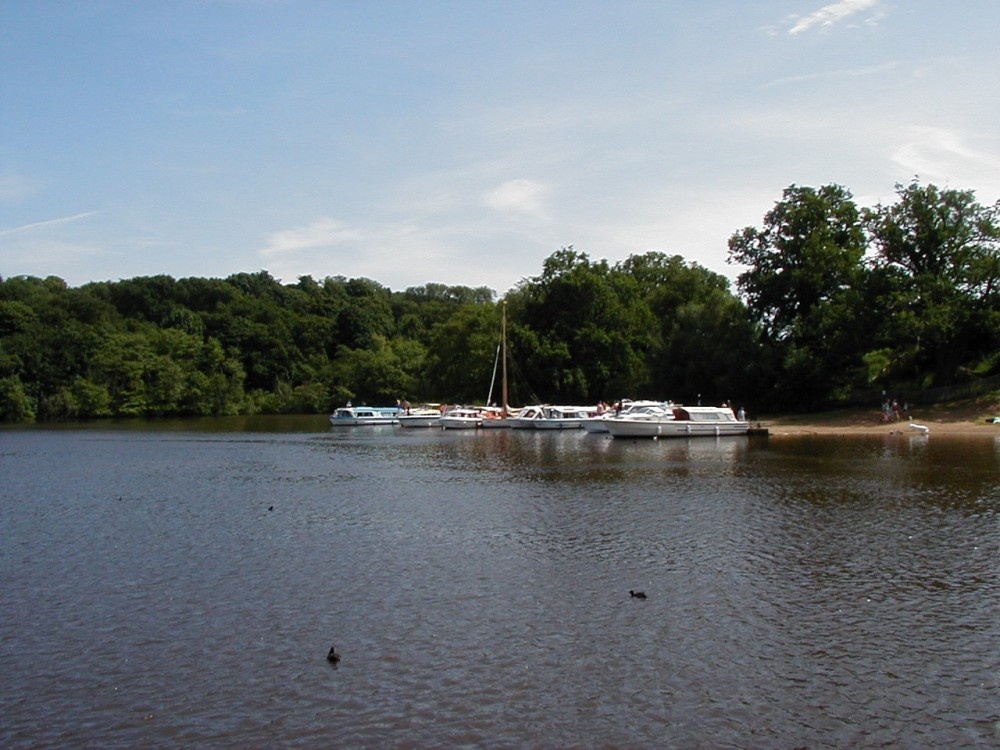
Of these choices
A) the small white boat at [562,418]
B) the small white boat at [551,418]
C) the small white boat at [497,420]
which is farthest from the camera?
the small white boat at [497,420]

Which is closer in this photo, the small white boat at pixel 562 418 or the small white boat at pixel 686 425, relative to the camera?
the small white boat at pixel 686 425

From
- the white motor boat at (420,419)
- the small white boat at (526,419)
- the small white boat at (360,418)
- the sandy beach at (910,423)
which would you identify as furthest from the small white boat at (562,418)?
the small white boat at (360,418)

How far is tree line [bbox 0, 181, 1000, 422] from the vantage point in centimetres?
6738

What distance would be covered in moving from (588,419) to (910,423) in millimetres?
23153

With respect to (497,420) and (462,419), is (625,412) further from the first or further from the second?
(462,419)

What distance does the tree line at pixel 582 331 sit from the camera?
67.4 m

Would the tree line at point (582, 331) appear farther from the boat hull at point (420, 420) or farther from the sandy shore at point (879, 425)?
the boat hull at point (420, 420)

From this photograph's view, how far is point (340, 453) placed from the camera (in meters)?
57.9

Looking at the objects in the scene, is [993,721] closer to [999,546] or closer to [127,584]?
[999,546]

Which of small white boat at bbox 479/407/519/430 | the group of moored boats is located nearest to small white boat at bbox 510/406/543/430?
→ the group of moored boats

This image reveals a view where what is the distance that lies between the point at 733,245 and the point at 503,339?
89.5 feet

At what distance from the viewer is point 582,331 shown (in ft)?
321

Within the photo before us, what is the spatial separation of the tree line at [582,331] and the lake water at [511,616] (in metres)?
34.9

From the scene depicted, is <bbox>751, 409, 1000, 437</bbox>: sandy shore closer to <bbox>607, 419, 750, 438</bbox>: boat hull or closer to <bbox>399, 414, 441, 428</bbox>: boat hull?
<bbox>607, 419, 750, 438</bbox>: boat hull
